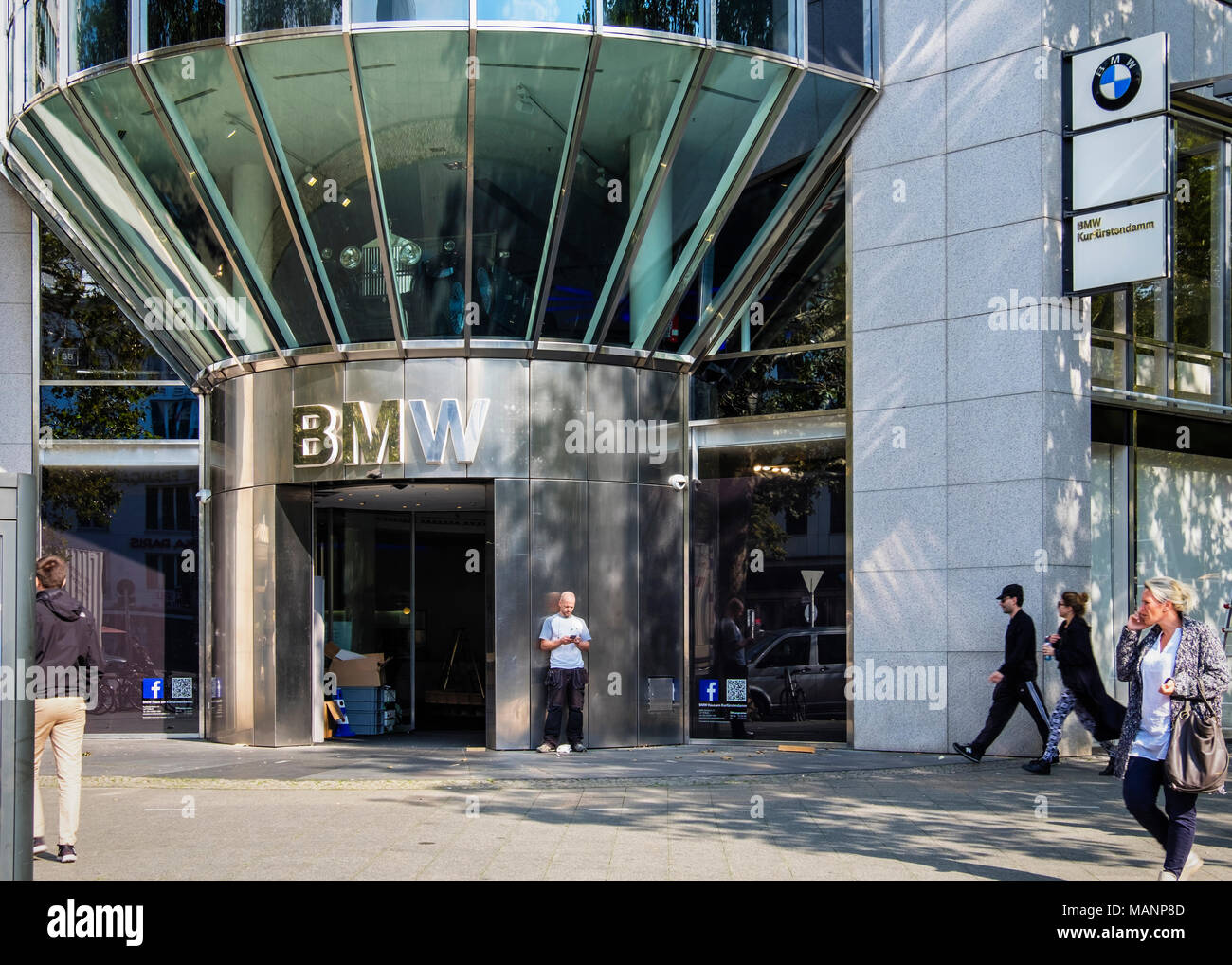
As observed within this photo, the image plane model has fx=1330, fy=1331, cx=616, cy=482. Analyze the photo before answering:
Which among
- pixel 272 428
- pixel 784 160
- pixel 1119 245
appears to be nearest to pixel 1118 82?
pixel 1119 245

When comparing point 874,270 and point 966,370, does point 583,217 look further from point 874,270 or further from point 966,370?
point 966,370

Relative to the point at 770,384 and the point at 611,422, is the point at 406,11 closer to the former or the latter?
the point at 611,422

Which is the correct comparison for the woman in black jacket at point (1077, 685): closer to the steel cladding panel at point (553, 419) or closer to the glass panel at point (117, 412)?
the steel cladding panel at point (553, 419)

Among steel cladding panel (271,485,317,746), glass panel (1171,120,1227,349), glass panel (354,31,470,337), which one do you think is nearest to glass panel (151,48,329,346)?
glass panel (354,31,470,337)

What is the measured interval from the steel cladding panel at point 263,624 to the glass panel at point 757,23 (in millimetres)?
7407

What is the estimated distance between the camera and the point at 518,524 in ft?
49.2

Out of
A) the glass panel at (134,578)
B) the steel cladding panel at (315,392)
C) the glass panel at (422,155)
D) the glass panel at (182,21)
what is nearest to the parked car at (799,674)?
the glass panel at (422,155)

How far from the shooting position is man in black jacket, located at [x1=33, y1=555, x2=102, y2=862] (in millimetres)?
8688

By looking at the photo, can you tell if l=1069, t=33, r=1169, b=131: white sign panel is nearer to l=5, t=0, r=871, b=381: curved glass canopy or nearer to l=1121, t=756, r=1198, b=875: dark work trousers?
l=5, t=0, r=871, b=381: curved glass canopy

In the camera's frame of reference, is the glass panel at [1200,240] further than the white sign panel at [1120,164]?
Yes

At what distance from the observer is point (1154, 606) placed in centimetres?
762

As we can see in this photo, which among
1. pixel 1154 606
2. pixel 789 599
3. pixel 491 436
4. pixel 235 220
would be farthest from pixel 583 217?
pixel 1154 606

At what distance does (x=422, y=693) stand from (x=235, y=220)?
7.65 metres

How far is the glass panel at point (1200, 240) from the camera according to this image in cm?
1652
